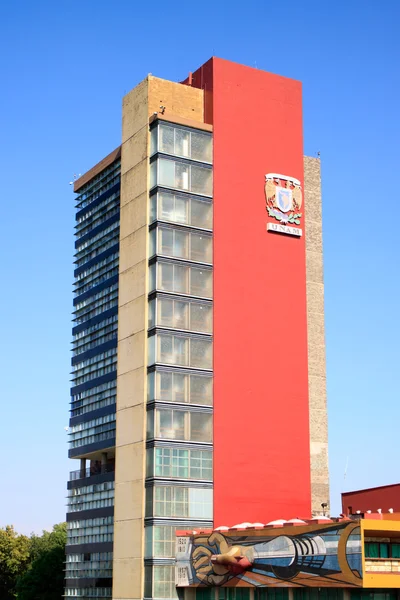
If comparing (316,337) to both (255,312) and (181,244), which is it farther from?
(181,244)

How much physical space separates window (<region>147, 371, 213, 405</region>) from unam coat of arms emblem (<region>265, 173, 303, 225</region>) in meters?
20.7

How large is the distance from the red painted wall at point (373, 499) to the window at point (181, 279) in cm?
2740

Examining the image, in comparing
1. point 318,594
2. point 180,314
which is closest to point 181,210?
point 180,314

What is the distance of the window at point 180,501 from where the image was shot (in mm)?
92812

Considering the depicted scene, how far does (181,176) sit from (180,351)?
18963 mm

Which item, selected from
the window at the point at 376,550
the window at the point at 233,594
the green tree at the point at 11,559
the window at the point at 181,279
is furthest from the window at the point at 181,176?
the green tree at the point at 11,559

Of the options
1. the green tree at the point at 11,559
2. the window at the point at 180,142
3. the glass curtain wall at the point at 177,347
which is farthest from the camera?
the green tree at the point at 11,559

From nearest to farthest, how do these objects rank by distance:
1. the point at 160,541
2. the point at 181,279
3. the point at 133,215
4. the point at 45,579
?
the point at 160,541 → the point at 181,279 → the point at 133,215 → the point at 45,579

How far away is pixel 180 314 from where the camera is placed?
323 ft

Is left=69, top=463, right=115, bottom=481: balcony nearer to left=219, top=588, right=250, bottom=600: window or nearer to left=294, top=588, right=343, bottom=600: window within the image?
left=219, top=588, right=250, bottom=600: window

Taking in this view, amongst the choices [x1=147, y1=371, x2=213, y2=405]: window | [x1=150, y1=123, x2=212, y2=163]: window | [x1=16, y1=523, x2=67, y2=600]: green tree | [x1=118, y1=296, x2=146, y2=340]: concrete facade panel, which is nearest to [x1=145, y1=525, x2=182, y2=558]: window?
[x1=147, y1=371, x2=213, y2=405]: window

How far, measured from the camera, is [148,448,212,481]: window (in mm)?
93688

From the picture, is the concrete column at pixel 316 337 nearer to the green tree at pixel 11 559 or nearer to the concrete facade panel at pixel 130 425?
the concrete facade panel at pixel 130 425

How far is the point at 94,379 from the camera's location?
10938cm
